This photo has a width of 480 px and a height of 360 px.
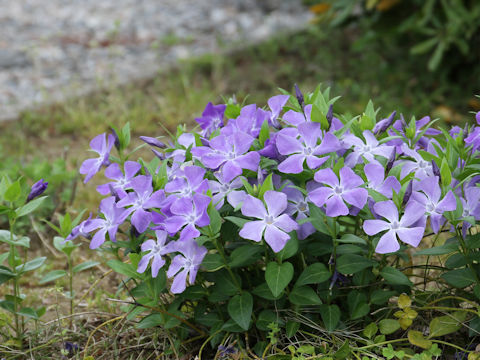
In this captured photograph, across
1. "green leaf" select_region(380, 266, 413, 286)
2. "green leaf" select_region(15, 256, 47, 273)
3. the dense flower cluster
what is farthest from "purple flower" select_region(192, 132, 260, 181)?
"green leaf" select_region(15, 256, 47, 273)

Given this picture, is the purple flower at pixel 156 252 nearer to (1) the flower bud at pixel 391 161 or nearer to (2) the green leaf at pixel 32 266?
(2) the green leaf at pixel 32 266

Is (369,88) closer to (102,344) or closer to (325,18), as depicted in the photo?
(325,18)

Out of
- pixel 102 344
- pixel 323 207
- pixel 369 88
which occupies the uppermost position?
pixel 323 207

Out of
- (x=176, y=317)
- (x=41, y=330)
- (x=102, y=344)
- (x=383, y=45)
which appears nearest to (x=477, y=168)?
(x=176, y=317)

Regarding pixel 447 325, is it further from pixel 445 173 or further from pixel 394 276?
pixel 445 173

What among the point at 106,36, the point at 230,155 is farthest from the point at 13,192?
the point at 106,36

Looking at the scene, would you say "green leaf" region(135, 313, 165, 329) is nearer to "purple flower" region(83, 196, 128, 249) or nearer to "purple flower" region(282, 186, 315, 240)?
"purple flower" region(83, 196, 128, 249)
